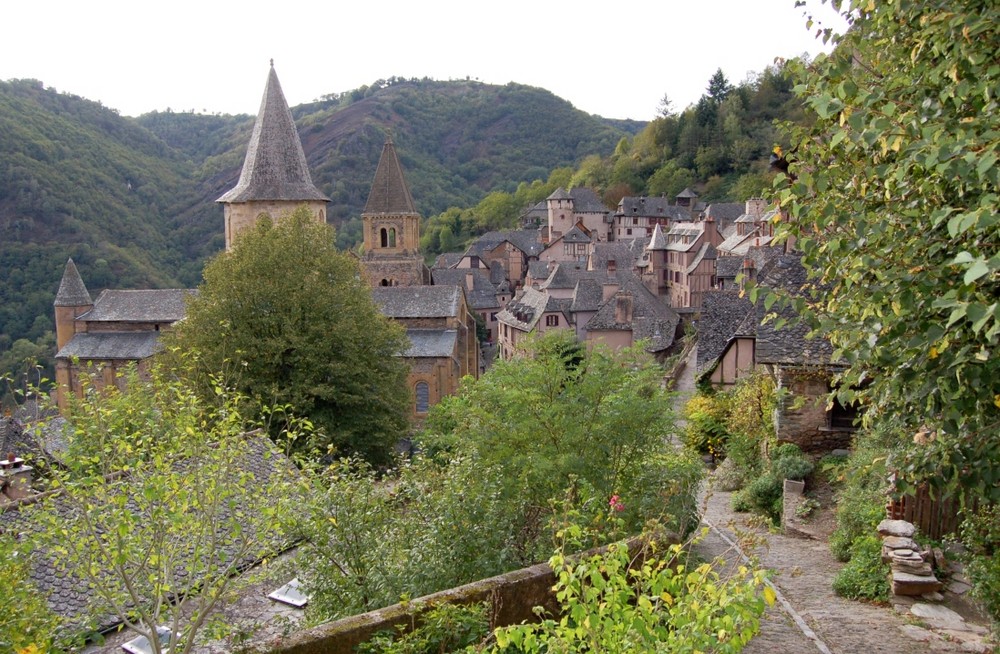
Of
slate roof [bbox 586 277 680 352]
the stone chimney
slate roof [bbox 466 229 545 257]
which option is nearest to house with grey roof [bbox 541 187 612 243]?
slate roof [bbox 466 229 545 257]

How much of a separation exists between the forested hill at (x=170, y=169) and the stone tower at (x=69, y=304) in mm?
11364

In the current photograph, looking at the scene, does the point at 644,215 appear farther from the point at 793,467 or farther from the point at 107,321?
the point at 793,467

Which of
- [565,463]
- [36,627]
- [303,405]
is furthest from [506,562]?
[303,405]

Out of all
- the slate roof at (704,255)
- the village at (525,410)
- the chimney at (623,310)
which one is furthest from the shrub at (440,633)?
the slate roof at (704,255)

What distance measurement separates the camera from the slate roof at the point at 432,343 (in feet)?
136

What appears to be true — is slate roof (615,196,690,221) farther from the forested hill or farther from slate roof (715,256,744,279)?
slate roof (715,256,744,279)

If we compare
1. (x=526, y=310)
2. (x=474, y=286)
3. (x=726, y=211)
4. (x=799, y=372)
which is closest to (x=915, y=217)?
(x=799, y=372)

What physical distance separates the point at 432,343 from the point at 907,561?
3365 centimetres

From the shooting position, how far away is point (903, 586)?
32.4 ft

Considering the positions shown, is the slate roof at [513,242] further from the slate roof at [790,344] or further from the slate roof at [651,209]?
the slate roof at [790,344]

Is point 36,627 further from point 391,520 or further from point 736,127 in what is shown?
point 736,127

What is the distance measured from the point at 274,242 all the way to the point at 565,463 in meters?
19.1

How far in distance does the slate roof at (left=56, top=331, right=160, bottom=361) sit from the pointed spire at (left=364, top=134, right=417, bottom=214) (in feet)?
53.5

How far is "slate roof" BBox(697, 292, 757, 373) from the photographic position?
25844 mm
